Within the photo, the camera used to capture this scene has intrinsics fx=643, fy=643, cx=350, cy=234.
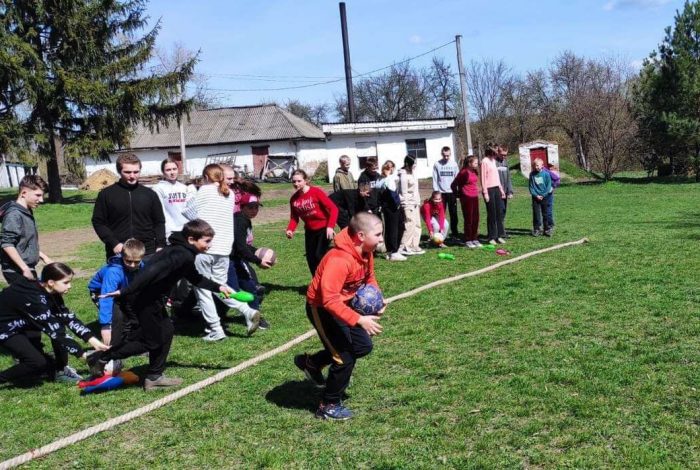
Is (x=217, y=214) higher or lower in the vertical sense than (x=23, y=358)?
higher

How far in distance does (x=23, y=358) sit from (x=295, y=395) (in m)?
2.57

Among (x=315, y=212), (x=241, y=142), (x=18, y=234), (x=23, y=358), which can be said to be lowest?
(x=23, y=358)

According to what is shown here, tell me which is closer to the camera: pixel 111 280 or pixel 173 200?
pixel 111 280

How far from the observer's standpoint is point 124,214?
696 cm

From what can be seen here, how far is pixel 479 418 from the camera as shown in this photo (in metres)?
4.56

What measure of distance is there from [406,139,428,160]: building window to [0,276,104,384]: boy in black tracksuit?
3521 centimetres

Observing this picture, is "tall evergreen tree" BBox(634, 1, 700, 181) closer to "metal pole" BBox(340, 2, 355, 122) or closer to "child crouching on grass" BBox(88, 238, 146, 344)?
"metal pole" BBox(340, 2, 355, 122)

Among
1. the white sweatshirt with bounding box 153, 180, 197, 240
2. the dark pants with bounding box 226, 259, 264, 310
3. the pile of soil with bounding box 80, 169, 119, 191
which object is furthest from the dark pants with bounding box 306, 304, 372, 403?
the pile of soil with bounding box 80, 169, 119, 191

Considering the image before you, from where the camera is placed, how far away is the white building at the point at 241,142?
143 ft

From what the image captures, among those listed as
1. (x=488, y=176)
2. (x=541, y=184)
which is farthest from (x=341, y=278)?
(x=541, y=184)

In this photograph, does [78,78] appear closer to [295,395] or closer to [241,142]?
[241,142]

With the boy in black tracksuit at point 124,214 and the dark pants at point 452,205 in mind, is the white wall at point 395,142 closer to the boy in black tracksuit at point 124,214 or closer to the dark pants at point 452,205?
the dark pants at point 452,205

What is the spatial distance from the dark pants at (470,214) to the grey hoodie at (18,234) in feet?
27.7

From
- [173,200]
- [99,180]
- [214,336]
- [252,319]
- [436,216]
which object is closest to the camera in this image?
[252,319]
